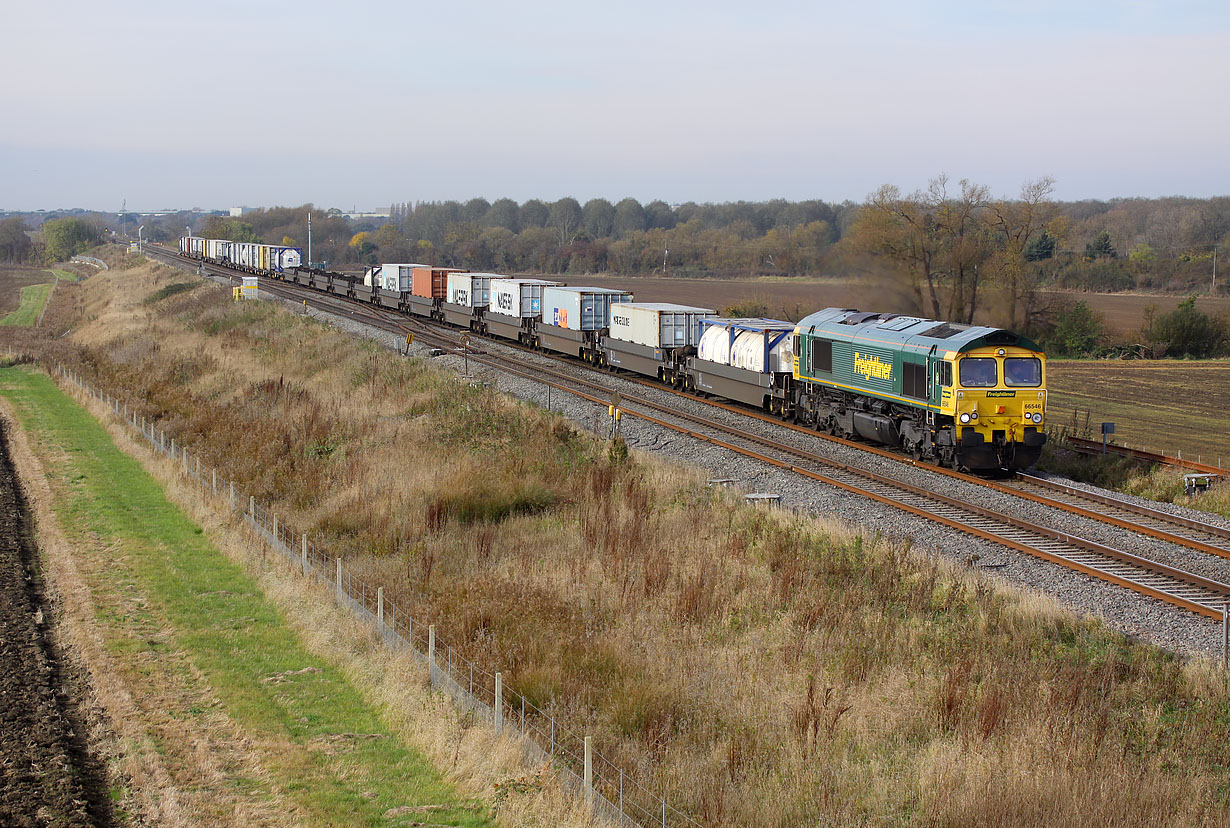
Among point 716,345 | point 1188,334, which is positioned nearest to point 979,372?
point 716,345

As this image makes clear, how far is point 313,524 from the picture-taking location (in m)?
20.0

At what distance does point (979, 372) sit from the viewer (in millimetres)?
23016

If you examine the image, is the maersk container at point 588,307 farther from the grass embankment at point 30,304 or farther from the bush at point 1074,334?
the grass embankment at point 30,304

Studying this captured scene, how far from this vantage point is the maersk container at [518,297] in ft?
157

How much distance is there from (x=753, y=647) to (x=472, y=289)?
1667 inches

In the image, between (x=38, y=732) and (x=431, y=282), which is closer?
(x=38, y=732)

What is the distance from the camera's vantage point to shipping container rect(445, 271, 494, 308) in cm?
5275

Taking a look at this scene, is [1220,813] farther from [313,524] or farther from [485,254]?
[485,254]

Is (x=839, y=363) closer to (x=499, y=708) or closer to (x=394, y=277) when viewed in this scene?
(x=499, y=708)

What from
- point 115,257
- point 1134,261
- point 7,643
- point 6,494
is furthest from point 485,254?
point 7,643

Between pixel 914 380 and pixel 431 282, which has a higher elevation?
pixel 431 282

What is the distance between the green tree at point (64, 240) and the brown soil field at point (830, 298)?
129 m

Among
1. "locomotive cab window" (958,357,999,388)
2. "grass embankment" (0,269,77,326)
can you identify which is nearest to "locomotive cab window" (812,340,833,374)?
"locomotive cab window" (958,357,999,388)

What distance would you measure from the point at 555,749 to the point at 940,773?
142 inches
